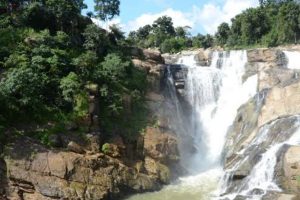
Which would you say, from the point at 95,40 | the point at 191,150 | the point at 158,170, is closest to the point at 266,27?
the point at 191,150

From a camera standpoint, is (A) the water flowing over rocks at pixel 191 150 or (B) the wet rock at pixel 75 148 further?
(B) the wet rock at pixel 75 148

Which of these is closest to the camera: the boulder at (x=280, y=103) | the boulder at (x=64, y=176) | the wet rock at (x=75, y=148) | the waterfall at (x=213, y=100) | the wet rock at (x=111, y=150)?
the boulder at (x=64, y=176)

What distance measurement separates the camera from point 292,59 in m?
42.6

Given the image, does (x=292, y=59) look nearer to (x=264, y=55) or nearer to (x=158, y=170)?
(x=264, y=55)

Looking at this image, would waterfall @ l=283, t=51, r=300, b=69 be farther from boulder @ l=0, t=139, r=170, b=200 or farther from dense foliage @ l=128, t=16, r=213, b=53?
dense foliage @ l=128, t=16, r=213, b=53

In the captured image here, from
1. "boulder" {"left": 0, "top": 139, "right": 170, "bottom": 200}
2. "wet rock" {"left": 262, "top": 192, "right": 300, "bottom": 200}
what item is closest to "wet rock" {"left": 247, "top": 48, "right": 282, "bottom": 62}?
"boulder" {"left": 0, "top": 139, "right": 170, "bottom": 200}

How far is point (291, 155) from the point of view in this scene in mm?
23297

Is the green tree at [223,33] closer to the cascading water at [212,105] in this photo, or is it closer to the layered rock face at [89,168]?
the cascading water at [212,105]

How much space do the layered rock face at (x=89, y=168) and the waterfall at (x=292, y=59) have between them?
17803 millimetres

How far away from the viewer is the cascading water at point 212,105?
3200 cm

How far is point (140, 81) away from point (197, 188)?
10.3 metres

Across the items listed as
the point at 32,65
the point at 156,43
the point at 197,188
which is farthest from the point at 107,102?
the point at 156,43

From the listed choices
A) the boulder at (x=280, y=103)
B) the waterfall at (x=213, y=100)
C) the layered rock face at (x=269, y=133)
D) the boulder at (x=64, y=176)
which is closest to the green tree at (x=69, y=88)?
the boulder at (x=64, y=176)

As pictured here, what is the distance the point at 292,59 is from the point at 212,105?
10374 millimetres
